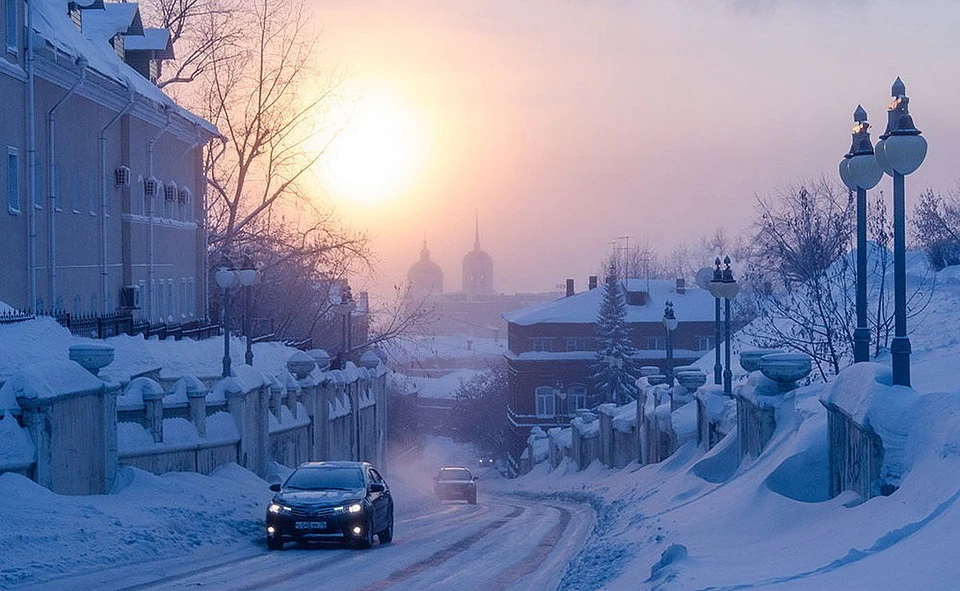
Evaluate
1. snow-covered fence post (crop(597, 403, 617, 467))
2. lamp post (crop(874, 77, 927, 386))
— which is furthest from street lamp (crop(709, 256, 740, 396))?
snow-covered fence post (crop(597, 403, 617, 467))

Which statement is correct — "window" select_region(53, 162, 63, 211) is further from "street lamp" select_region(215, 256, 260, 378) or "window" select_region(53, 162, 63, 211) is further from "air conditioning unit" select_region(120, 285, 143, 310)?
"street lamp" select_region(215, 256, 260, 378)

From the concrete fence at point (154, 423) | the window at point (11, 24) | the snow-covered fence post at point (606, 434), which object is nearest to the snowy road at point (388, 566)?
the concrete fence at point (154, 423)

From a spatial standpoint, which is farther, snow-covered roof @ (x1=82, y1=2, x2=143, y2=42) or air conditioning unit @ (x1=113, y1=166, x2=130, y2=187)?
snow-covered roof @ (x1=82, y1=2, x2=143, y2=42)

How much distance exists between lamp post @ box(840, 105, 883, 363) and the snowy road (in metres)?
5.16

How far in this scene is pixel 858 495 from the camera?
1277 centimetres

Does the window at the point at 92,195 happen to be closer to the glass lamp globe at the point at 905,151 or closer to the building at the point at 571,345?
the glass lamp globe at the point at 905,151

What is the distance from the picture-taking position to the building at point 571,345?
87.1m

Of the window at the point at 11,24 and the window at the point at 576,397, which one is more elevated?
the window at the point at 11,24

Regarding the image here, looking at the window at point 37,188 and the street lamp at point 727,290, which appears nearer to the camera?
the street lamp at point 727,290

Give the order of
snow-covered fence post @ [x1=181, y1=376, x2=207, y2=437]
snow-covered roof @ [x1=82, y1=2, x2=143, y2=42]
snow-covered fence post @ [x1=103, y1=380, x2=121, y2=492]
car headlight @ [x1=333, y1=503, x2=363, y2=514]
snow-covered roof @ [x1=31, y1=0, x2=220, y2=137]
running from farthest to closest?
snow-covered roof @ [x1=82, y1=2, x2=143, y2=42] → snow-covered roof @ [x1=31, y1=0, x2=220, y2=137] → snow-covered fence post @ [x1=181, y1=376, x2=207, y2=437] → snow-covered fence post @ [x1=103, y1=380, x2=121, y2=492] → car headlight @ [x1=333, y1=503, x2=363, y2=514]

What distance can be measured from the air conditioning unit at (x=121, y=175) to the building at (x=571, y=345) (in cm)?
4913

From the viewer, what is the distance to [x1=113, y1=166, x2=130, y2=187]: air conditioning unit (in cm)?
3781

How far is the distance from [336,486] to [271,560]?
3.00 metres

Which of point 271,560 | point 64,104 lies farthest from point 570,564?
point 64,104
